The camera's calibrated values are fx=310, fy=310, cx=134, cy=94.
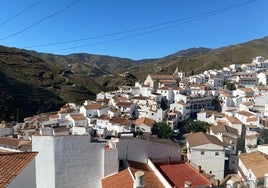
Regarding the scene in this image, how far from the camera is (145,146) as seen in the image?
42.9ft

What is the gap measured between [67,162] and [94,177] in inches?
49.1

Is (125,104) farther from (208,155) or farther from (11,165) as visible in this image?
(11,165)

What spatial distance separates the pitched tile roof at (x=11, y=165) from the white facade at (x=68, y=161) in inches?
114

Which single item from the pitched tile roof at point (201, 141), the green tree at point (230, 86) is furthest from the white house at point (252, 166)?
the green tree at point (230, 86)

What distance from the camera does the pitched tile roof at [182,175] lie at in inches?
460

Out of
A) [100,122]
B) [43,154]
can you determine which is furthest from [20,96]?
[43,154]

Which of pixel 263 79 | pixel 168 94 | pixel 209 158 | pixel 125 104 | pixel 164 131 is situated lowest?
pixel 209 158

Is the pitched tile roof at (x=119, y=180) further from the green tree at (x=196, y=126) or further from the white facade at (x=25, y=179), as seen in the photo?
the green tree at (x=196, y=126)

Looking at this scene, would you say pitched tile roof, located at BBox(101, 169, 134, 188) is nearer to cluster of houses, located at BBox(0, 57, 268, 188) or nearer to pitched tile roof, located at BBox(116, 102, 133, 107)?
cluster of houses, located at BBox(0, 57, 268, 188)

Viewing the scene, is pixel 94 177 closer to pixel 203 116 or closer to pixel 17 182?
pixel 17 182

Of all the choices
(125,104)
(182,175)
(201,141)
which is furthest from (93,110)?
(182,175)

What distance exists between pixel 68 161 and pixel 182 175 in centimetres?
452

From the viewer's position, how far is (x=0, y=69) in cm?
6819

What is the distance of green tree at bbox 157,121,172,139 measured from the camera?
122ft
